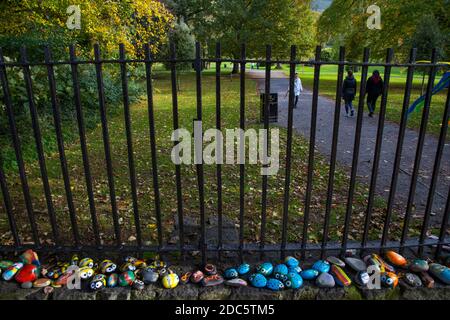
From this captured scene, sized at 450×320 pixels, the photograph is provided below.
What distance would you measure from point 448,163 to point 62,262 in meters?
7.26

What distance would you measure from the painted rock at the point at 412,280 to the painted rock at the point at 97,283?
244cm

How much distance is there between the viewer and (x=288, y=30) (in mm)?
29609

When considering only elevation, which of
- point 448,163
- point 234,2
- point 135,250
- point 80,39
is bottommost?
point 448,163

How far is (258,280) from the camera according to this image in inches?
105

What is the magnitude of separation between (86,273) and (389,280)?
2.45 m

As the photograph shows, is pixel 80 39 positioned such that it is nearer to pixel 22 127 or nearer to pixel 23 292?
pixel 22 127

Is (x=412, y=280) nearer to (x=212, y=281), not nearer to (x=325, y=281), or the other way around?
(x=325, y=281)

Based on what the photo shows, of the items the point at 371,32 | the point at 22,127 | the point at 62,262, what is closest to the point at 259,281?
the point at 62,262

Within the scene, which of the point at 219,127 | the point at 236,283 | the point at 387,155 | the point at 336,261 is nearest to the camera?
the point at 219,127

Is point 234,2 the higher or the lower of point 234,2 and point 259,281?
the higher

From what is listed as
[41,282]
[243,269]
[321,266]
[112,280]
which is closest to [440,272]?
[321,266]

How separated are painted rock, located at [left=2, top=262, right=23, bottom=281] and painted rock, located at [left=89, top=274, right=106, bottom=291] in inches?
26.3

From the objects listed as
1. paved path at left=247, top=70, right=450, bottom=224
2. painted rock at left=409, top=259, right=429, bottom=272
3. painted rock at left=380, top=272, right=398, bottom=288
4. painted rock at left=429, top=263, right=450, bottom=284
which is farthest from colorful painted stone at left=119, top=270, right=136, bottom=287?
paved path at left=247, top=70, right=450, bottom=224

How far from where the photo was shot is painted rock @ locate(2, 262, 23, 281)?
270cm
